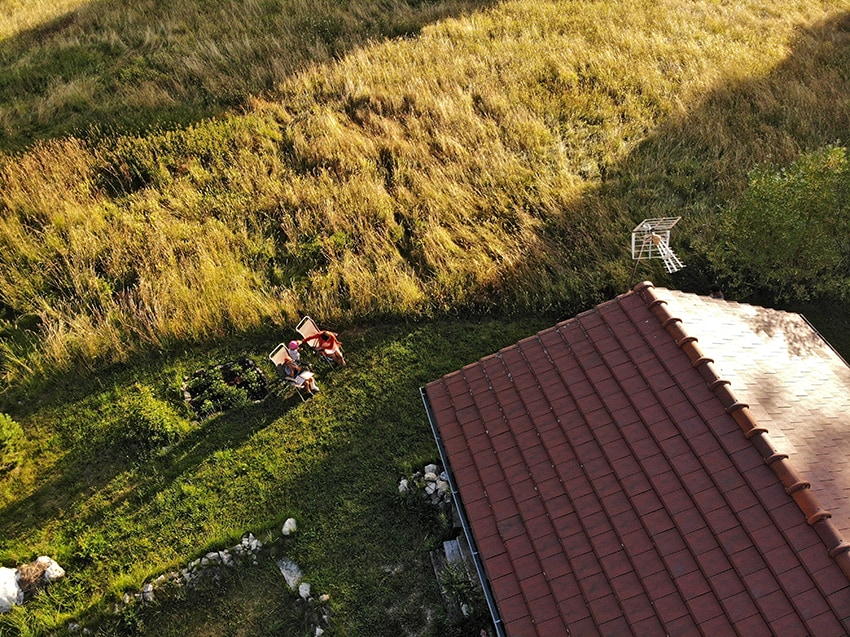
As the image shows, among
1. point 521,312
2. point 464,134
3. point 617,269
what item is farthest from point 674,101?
point 521,312

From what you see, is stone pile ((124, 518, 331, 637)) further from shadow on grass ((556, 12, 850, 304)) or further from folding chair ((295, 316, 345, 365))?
shadow on grass ((556, 12, 850, 304))

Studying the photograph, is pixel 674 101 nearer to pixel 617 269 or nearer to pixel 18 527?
pixel 617 269

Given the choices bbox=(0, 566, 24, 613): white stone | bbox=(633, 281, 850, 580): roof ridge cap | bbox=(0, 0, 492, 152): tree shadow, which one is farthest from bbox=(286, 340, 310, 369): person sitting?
bbox=(0, 0, 492, 152): tree shadow

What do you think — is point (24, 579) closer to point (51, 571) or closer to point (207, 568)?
point (51, 571)

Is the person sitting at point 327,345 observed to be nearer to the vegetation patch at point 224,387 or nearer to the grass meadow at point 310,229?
the grass meadow at point 310,229

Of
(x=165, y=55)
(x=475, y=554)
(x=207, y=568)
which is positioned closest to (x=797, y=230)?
(x=475, y=554)

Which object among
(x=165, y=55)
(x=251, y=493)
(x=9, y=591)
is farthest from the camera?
(x=165, y=55)

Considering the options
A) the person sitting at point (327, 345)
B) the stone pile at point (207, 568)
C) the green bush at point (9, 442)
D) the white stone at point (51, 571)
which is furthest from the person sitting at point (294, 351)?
the green bush at point (9, 442)
